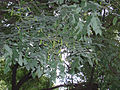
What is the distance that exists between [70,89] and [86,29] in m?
A: 3.51

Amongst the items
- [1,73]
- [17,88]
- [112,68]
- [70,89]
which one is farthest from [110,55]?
[1,73]

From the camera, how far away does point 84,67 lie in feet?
13.3

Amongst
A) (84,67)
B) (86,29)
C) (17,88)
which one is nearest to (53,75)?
(86,29)

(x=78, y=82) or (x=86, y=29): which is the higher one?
(x=86, y=29)

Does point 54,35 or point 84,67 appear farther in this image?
point 84,67

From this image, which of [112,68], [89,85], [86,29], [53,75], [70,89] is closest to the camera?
[86,29]

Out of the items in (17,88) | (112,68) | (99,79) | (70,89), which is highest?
(112,68)

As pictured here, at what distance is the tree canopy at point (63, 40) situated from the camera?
4.94 ft

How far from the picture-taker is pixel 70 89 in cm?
459

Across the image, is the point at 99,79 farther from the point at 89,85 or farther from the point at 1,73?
the point at 1,73

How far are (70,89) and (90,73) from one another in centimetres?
75

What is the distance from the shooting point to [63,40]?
80.0 inches

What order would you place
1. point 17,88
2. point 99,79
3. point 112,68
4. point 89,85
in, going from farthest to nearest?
point 17,88
point 89,85
point 99,79
point 112,68

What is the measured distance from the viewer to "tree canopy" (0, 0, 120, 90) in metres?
1.51
